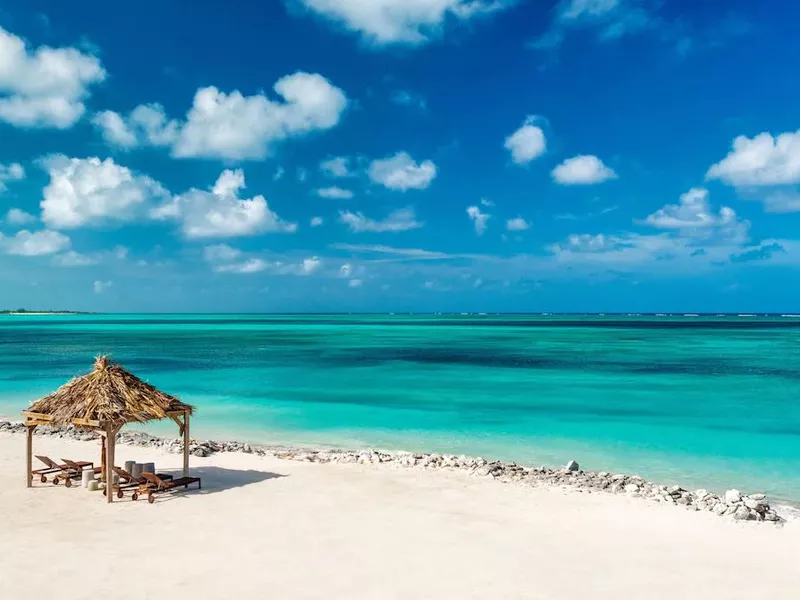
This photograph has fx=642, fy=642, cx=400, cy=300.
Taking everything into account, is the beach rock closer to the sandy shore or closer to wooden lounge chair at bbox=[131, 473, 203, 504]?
the sandy shore

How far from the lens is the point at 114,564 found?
7.89 meters

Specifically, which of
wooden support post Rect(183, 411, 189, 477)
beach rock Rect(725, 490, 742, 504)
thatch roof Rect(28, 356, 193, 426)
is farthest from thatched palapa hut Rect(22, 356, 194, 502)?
beach rock Rect(725, 490, 742, 504)

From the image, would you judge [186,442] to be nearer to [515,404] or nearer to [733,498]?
[733,498]

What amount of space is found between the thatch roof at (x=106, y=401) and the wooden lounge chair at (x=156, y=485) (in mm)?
1103

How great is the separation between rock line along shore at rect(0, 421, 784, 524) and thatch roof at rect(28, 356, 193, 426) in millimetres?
3801

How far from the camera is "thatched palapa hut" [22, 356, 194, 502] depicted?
9.99 m

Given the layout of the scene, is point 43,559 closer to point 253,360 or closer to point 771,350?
point 253,360

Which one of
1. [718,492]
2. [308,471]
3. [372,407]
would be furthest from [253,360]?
[718,492]

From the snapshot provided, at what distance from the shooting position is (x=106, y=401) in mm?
10039

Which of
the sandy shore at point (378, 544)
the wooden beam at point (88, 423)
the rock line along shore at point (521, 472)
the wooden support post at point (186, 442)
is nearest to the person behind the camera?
the sandy shore at point (378, 544)

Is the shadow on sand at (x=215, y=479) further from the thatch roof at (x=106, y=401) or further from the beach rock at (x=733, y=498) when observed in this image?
the beach rock at (x=733, y=498)

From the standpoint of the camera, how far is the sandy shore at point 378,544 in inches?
293

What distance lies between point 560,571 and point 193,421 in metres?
14.7

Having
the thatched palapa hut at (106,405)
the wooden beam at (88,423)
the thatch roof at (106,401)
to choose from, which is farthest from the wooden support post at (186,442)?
the wooden beam at (88,423)
